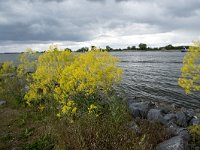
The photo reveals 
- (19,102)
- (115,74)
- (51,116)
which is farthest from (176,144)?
(19,102)

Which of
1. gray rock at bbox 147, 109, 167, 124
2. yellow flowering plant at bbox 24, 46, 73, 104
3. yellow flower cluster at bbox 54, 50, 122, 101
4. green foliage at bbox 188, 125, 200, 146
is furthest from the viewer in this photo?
yellow flowering plant at bbox 24, 46, 73, 104

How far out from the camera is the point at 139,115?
1179 centimetres

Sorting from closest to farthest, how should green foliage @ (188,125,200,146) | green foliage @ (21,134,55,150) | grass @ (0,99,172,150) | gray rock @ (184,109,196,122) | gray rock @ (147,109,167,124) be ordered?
grass @ (0,99,172,150), green foliage @ (21,134,55,150), green foliage @ (188,125,200,146), gray rock @ (147,109,167,124), gray rock @ (184,109,196,122)

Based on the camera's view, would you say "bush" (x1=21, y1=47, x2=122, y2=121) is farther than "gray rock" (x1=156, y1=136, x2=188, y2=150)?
Yes

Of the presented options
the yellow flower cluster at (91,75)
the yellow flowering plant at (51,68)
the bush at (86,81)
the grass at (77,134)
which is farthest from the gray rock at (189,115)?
the yellow flowering plant at (51,68)

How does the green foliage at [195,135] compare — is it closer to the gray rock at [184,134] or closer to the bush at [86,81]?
the gray rock at [184,134]

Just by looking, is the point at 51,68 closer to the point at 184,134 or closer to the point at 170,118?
the point at 170,118

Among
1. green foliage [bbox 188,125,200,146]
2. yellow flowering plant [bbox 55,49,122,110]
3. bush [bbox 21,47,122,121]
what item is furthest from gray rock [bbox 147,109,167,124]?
yellow flowering plant [bbox 55,49,122,110]

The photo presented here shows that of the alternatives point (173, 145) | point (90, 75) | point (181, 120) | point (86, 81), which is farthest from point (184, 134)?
point (86, 81)

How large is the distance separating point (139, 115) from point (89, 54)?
167 inches

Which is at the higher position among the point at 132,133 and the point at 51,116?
the point at 132,133

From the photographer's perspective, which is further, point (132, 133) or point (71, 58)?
point (71, 58)

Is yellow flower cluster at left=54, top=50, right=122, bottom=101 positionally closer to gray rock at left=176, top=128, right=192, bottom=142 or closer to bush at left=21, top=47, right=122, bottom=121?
bush at left=21, top=47, right=122, bottom=121

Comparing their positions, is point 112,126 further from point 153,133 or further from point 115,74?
point 115,74
